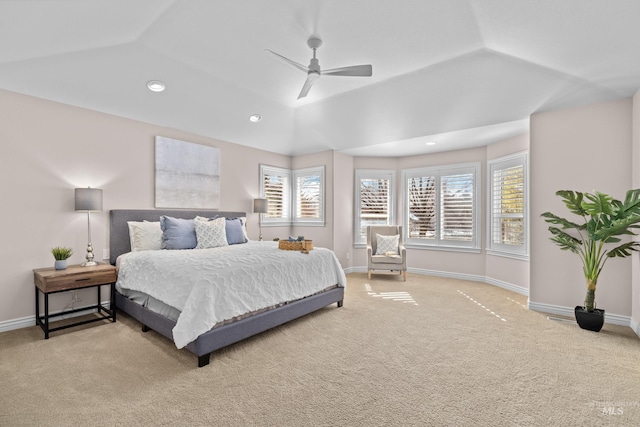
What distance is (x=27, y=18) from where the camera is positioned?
2430mm

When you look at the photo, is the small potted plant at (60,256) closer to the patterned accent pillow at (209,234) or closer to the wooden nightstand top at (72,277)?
the wooden nightstand top at (72,277)

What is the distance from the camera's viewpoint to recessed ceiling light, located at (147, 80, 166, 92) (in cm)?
369

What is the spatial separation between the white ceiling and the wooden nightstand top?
2.05 m

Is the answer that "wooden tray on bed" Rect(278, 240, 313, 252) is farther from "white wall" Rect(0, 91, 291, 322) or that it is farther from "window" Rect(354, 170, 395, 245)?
"window" Rect(354, 170, 395, 245)

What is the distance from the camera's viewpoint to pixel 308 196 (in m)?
6.43

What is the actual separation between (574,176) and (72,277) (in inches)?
236

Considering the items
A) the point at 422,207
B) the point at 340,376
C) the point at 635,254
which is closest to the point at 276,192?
the point at 422,207

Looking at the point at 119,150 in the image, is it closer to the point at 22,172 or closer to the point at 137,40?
the point at 22,172

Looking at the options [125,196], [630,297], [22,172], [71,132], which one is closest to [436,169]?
[630,297]

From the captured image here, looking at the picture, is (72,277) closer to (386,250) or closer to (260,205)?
(260,205)

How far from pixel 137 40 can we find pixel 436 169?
5.39 m

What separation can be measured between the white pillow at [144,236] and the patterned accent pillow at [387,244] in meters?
3.91

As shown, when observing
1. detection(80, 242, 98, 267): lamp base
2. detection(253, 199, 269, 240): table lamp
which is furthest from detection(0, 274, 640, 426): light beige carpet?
detection(253, 199, 269, 240): table lamp

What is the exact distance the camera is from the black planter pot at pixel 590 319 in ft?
10.5
